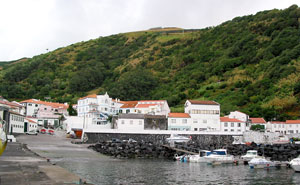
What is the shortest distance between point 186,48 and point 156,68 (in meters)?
25.9

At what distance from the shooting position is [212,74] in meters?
146

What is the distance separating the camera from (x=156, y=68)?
177 metres

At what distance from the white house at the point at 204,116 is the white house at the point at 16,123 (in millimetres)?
36140

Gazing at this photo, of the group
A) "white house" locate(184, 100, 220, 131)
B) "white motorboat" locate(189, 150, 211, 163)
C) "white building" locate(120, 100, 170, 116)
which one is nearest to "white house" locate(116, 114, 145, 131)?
"white house" locate(184, 100, 220, 131)

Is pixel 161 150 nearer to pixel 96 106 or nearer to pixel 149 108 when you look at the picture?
pixel 149 108

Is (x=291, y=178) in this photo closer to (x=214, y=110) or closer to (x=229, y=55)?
(x=214, y=110)

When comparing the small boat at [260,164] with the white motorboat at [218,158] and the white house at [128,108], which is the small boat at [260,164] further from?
the white house at [128,108]

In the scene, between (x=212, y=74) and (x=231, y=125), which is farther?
(x=212, y=74)

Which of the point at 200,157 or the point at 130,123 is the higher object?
the point at 130,123

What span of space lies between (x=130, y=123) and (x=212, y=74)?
277ft

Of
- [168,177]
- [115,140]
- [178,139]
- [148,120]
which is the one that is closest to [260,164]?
[168,177]

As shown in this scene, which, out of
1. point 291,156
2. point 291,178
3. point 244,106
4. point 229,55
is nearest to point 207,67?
point 229,55

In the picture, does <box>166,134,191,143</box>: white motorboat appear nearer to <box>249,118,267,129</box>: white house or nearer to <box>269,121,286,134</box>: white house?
<box>249,118,267,129</box>: white house

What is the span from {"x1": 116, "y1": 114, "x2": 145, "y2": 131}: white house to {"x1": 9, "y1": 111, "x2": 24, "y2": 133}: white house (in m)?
20.3
